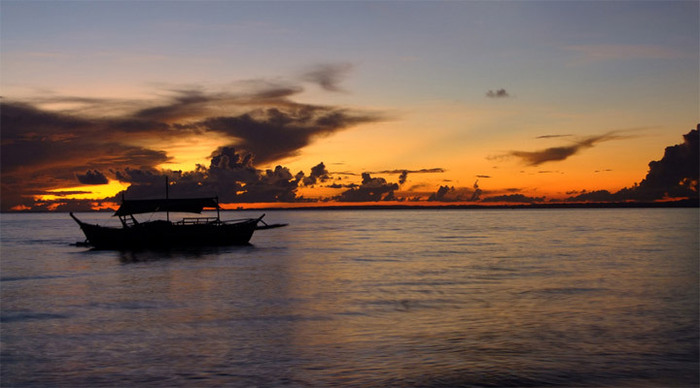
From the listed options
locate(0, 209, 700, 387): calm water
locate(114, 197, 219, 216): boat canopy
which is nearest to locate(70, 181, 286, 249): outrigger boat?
locate(114, 197, 219, 216): boat canopy

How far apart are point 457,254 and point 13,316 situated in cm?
4441

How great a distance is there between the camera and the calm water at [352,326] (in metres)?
17.9

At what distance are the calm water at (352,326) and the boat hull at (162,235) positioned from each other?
11474 millimetres

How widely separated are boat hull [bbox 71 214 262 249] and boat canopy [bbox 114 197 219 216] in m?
1.54

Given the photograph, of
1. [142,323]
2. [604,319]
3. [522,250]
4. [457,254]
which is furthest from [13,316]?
[522,250]

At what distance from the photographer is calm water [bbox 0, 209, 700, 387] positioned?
1788 centimetres

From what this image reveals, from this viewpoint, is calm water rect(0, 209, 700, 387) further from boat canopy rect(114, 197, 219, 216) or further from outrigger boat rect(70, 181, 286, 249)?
boat canopy rect(114, 197, 219, 216)

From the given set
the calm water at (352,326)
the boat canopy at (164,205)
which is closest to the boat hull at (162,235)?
the boat canopy at (164,205)

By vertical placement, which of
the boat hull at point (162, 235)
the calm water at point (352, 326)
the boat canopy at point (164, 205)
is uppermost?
the boat canopy at point (164, 205)

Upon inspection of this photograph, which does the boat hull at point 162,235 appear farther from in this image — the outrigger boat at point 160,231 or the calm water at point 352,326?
the calm water at point 352,326

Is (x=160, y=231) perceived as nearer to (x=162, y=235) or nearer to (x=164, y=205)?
(x=162, y=235)

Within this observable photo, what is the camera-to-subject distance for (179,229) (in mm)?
62375

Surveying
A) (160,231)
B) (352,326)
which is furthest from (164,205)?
(352,326)

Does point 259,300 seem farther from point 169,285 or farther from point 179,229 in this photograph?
point 179,229
